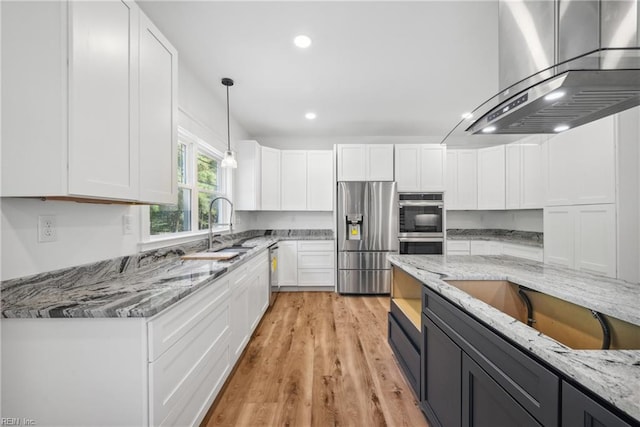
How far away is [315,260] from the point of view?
4281 millimetres

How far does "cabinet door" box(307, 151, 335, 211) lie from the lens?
14.6 feet

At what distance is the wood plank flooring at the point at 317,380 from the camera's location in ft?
5.34

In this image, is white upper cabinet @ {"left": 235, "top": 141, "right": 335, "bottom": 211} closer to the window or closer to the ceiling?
the ceiling

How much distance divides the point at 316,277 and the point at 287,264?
1.70 feet

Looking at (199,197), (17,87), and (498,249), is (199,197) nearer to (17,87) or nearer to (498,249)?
(17,87)

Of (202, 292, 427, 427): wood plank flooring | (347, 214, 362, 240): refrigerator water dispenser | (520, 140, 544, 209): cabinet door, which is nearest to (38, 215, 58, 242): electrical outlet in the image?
(202, 292, 427, 427): wood plank flooring

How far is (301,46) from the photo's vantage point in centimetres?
219

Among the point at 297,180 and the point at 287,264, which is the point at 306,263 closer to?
the point at 287,264

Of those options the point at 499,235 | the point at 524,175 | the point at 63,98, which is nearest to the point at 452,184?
the point at 524,175

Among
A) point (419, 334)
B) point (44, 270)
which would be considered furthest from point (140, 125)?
point (419, 334)

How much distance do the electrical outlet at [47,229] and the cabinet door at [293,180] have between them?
3239 millimetres

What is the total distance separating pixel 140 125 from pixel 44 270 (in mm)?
846

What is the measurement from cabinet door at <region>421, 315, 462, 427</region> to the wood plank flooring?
29cm

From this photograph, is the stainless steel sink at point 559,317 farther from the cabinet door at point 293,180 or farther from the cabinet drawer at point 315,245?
the cabinet door at point 293,180
